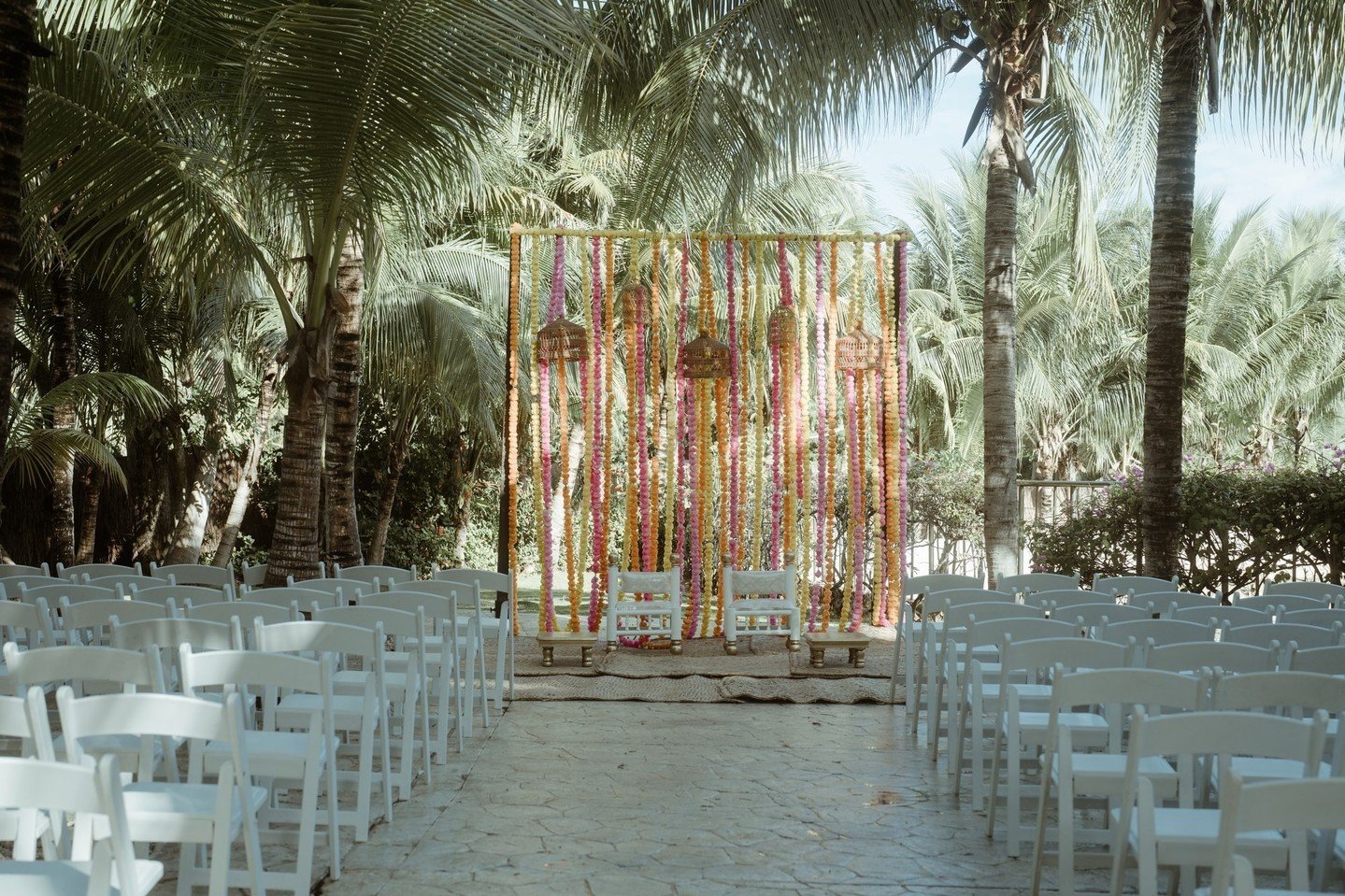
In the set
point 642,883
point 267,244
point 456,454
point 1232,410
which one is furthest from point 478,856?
point 1232,410

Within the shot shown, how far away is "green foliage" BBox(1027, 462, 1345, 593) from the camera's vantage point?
432 inches

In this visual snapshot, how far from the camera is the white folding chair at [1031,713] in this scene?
454cm

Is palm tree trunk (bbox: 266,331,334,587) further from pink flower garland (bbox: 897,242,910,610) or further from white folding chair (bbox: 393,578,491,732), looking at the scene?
pink flower garland (bbox: 897,242,910,610)

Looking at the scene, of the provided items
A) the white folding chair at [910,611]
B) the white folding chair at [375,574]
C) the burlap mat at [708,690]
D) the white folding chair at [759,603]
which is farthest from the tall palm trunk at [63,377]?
the white folding chair at [910,611]

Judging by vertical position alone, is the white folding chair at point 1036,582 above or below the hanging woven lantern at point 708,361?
below

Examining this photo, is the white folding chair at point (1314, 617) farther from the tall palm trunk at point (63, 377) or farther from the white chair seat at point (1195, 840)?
the tall palm trunk at point (63, 377)

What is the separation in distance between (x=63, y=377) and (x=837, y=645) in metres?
7.63

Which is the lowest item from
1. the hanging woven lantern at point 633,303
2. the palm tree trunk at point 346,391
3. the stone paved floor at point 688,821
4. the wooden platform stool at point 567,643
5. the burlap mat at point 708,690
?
the stone paved floor at point 688,821

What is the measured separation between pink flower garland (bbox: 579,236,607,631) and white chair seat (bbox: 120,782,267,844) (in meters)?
6.46

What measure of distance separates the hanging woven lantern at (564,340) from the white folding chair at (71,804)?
24.9 feet

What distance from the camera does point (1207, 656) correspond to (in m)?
4.58

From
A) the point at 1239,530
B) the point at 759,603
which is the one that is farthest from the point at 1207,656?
the point at 1239,530

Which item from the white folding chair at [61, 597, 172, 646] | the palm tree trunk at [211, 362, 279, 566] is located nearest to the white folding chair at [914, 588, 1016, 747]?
the white folding chair at [61, 597, 172, 646]

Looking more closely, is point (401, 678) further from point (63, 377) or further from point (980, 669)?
Answer: point (63, 377)
